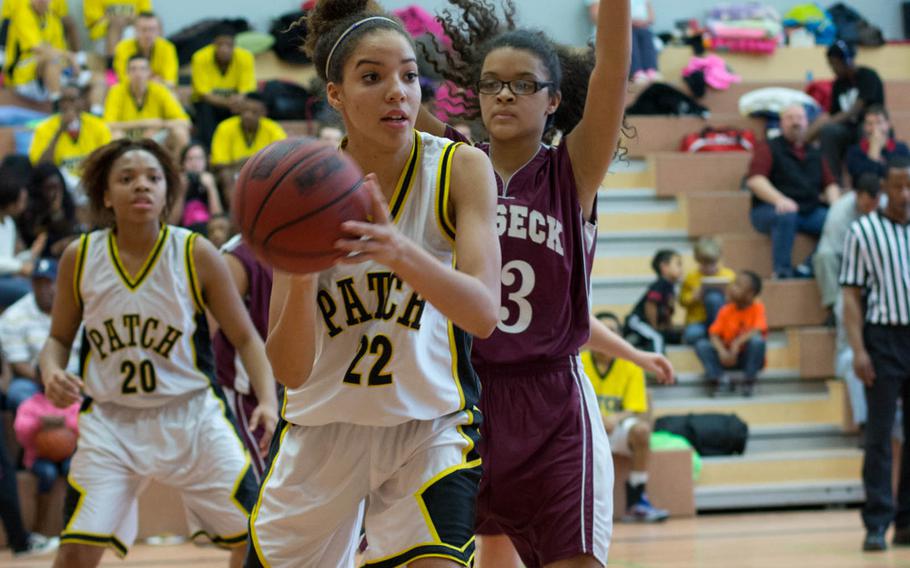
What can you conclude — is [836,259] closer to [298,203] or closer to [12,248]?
[12,248]

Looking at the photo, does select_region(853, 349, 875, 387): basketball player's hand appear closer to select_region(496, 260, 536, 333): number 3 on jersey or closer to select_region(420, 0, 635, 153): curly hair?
select_region(420, 0, 635, 153): curly hair

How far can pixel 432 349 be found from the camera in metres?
3.03

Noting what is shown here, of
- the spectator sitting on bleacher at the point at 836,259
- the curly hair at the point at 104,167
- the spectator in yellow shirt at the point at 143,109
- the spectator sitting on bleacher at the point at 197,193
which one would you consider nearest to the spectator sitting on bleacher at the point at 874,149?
the spectator sitting on bleacher at the point at 836,259

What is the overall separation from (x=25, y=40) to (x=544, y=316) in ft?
36.1

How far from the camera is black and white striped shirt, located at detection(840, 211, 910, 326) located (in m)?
7.45

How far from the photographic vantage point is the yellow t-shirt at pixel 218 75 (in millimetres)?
12859

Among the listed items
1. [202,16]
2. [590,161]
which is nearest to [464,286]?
[590,161]

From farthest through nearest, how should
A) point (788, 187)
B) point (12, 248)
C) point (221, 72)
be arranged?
point (221, 72), point (788, 187), point (12, 248)

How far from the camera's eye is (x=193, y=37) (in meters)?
14.0

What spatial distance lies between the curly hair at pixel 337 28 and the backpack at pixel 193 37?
10.7m

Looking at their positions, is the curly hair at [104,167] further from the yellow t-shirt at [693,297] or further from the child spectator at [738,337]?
the yellow t-shirt at [693,297]

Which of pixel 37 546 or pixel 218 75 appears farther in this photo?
pixel 218 75

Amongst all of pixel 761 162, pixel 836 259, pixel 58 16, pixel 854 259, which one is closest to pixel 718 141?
pixel 761 162

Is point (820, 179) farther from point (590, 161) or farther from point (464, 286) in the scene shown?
point (464, 286)
